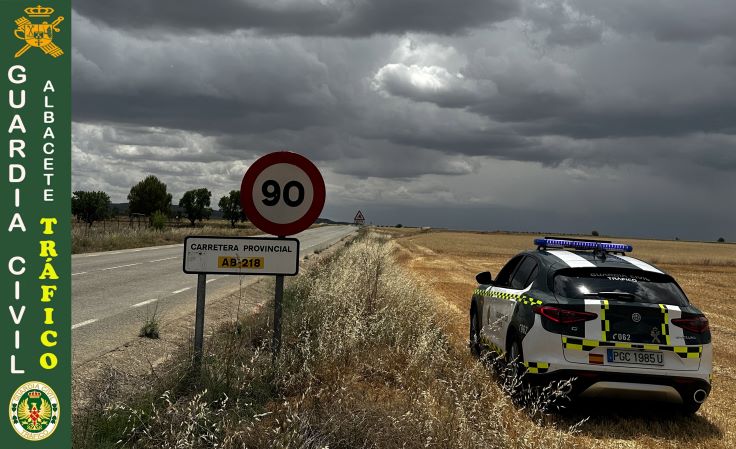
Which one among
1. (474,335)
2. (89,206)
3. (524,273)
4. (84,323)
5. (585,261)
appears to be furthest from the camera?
(89,206)

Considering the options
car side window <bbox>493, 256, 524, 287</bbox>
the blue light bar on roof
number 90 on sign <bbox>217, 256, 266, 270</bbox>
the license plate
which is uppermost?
the blue light bar on roof

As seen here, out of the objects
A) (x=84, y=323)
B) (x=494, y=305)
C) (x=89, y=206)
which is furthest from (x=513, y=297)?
(x=89, y=206)

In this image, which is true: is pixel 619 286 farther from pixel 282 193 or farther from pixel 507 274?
pixel 282 193

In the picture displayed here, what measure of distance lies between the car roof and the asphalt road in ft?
16.7

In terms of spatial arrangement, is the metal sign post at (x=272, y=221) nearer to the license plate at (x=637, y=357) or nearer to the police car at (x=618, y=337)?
the police car at (x=618, y=337)

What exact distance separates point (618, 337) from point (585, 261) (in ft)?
3.48

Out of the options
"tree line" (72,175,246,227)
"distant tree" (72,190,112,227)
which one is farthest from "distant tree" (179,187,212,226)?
"distant tree" (72,190,112,227)

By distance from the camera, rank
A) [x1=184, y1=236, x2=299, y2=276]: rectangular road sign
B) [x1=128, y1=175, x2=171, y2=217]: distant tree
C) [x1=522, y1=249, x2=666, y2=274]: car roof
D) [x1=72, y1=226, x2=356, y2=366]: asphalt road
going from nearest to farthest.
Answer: [x1=184, y1=236, x2=299, y2=276]: rectangular road sign < [x1=522, y1=249, x2=666, y2=274]: car roof < [x1=72, y1=226, x2=356, y2=366]: asphalt road < [x1=128, y1=175, x2=171, y2=217]: distant tree

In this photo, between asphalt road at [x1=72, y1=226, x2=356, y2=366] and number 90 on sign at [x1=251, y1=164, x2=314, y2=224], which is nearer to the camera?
number 90 on sign at [x1=251, y1=164, x2=314, y2=224]

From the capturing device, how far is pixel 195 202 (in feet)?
375

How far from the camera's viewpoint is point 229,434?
3.97 m

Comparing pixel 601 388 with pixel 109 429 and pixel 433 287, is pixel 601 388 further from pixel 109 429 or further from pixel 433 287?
pixel 433 287

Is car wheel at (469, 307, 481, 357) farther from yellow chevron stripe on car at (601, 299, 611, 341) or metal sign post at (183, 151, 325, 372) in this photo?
metal sign post at (183, 151, 325, 372)

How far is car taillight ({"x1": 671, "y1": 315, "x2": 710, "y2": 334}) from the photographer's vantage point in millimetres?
5824
